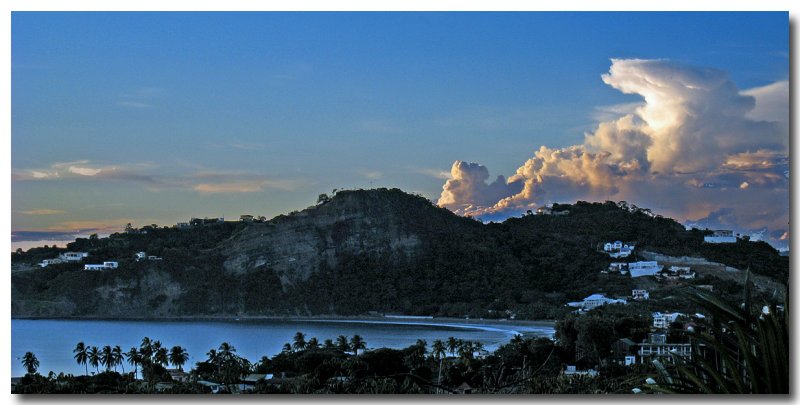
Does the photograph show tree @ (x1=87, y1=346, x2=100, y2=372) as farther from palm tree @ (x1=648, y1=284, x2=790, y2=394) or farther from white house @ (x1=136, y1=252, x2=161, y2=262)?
palm tree @ (x1=648, y1=284, x2=790, y2=394)

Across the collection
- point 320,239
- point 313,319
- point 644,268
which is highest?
point 320,239

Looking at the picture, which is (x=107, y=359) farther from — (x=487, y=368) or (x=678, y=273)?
(x=678, y=273)

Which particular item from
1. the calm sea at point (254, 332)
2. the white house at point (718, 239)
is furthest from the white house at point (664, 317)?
the calm sea at point (254, 332)

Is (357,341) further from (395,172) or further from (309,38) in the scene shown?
(309,38)

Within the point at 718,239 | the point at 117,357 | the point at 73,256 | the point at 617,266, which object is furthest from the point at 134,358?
the point at 617,266

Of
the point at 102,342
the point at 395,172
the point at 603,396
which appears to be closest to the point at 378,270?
the point at 102,342

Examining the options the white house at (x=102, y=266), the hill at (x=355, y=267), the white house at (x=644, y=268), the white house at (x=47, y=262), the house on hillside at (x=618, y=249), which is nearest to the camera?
the white house at (x=47, y=262)

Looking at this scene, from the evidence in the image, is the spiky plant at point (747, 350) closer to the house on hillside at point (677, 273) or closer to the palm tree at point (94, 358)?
the palm tree at point (94, 358)
